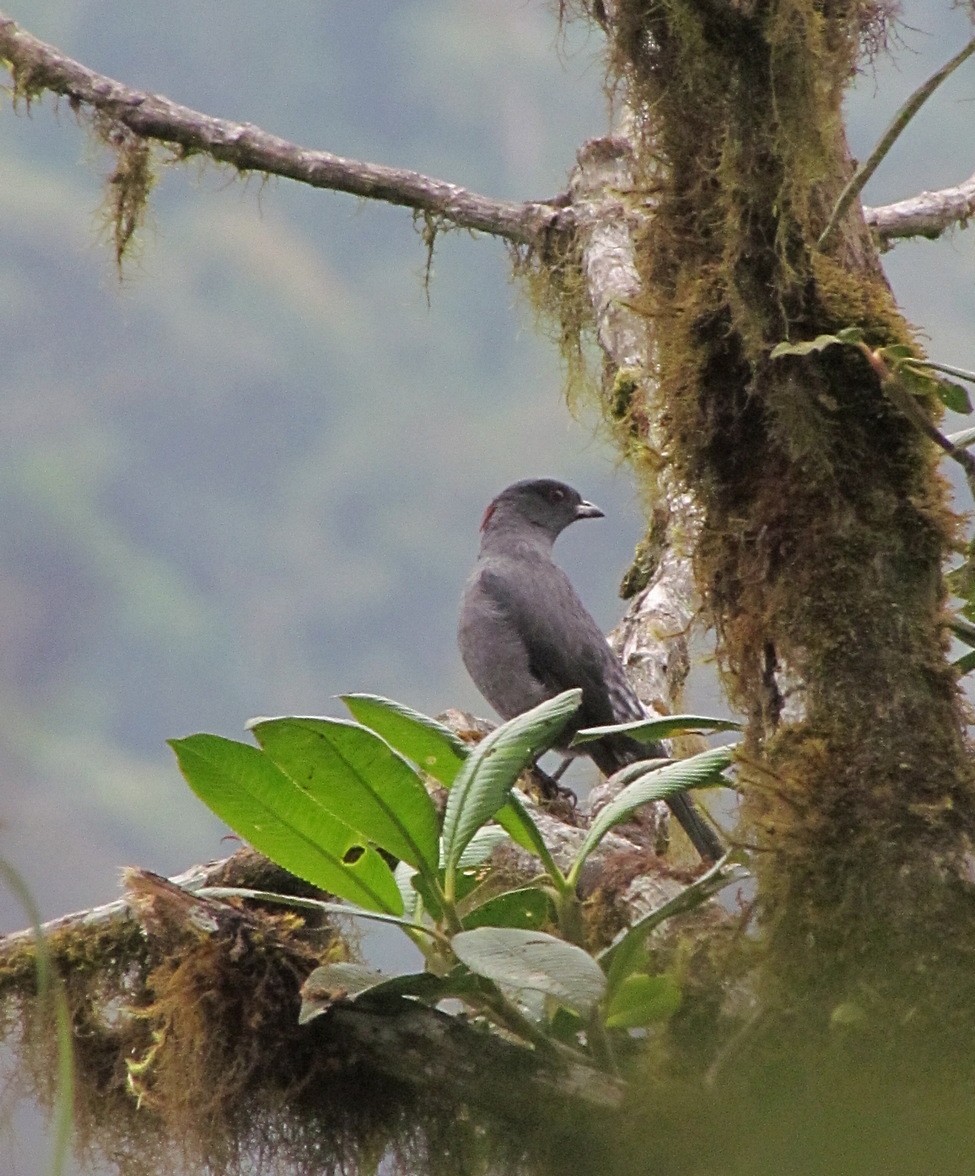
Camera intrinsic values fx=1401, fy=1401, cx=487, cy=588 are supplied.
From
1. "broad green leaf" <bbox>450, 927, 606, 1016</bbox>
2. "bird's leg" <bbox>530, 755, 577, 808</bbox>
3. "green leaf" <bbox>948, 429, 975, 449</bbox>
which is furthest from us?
"bird's leg" <bbox>530, 755, 577, 808</bbox>

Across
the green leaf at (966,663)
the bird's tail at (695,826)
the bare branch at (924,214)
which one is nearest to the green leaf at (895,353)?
the green leaf at (966,663)

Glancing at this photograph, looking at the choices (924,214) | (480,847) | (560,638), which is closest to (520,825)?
(480,847)

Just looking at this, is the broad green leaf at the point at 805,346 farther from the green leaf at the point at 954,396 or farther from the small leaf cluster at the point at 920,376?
the green leaf at the point at 954,396

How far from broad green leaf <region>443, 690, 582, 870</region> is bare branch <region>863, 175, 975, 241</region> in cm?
432

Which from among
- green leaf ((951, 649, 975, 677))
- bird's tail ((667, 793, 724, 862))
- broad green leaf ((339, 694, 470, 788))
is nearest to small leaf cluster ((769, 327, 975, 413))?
green leaf ((951, 649, 975, 677))

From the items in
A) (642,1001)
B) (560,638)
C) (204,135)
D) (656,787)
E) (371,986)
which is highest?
(204,135)

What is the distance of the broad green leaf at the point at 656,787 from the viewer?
192 cm

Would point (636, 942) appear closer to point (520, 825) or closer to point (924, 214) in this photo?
point (520, 825)

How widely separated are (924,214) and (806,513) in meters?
4.14

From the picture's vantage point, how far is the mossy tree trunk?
191 cm

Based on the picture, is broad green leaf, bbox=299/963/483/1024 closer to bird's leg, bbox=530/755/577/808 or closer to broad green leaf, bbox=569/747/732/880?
broad green leaf, bbox=569/747/732/880

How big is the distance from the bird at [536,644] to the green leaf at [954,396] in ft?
8.62

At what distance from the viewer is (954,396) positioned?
2180 millimetres

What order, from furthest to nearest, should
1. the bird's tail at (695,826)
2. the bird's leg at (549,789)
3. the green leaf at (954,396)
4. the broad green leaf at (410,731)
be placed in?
1. the bird's leg at (549,789)
2. the bird's tail at (695,826)
3. the green leaf at (954,396)
4. the broad green leaf at (410,731)
